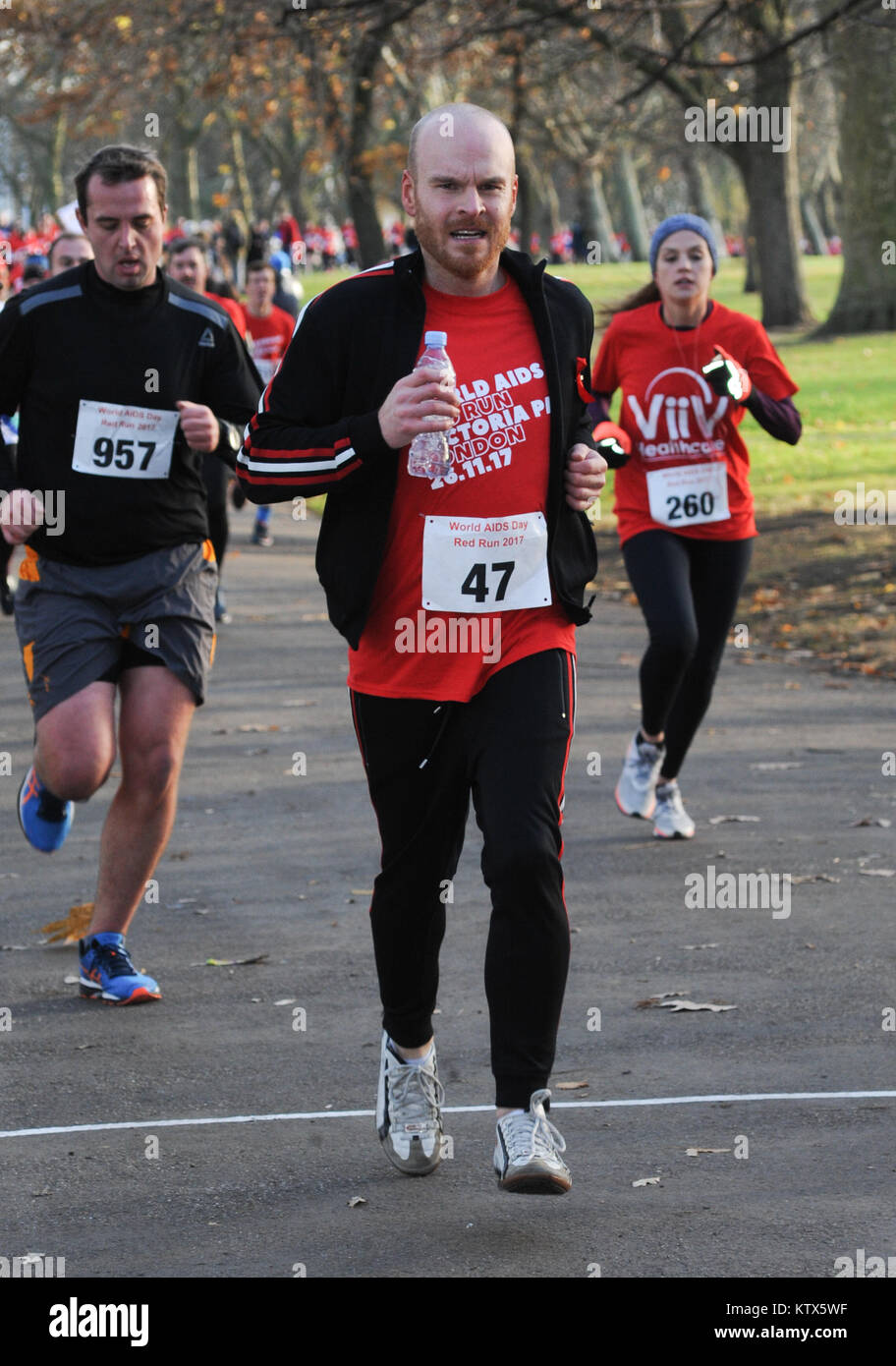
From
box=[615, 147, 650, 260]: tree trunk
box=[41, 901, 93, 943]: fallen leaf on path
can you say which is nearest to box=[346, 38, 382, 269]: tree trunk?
Answer: box=[41, 901, 93, 943]: fallen leaf on path

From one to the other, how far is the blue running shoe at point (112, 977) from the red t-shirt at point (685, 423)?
270 cm

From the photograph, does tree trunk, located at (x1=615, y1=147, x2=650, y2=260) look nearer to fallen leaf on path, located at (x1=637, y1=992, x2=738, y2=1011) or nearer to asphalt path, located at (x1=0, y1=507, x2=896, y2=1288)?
asphalt path, located at (x1=0, y1=507, x2=896, y2=1288)

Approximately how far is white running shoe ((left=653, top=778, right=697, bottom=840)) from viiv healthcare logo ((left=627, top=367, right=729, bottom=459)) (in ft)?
4.18

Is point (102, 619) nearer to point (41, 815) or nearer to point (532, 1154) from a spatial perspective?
point (41, 815)

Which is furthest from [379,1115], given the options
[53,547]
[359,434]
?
[53,547]

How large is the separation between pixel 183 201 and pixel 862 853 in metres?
58.3

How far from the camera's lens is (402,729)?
436cm

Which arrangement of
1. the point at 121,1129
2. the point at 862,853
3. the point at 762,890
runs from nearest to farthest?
the point at 121,1129
the point at 762,890
the point at 862,853

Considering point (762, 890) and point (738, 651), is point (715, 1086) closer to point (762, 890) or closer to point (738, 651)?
point (762, 890)

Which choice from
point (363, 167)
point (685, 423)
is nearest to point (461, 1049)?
point (685, 423)

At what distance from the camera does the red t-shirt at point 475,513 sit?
429 centimetres

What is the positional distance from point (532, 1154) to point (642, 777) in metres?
4.03

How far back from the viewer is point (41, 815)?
6527mm

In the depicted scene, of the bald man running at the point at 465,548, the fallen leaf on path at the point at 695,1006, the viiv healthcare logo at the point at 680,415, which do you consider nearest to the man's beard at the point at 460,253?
the bald man running at the point at 465,548
